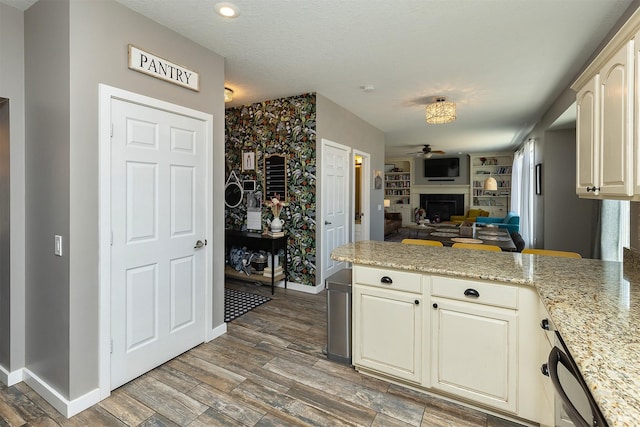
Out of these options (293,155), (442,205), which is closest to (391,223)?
(442,205)

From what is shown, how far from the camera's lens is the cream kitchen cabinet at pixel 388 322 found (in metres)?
2.03

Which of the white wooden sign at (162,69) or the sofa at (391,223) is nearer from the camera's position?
the white wooden sign at (162,69)

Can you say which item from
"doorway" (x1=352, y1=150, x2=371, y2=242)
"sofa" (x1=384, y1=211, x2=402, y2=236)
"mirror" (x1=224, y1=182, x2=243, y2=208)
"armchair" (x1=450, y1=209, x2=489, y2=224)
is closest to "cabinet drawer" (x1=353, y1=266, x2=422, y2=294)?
"mirror" (x1=224, y1=182, x2=243, y2=208)

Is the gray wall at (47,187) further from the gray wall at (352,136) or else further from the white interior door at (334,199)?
the white interior door at (334,199)

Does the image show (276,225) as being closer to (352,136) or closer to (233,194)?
(233,194)

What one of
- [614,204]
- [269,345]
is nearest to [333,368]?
[269,345]

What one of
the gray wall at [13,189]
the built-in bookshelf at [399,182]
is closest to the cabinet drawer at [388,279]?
the gray wall at [13,189]

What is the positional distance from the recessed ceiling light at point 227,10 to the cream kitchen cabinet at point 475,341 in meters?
2.22

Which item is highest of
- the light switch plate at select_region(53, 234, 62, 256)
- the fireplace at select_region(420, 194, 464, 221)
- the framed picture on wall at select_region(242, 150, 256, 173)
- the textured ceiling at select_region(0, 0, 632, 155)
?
the textured ceiling at select_region(0, 0, 632, 155)

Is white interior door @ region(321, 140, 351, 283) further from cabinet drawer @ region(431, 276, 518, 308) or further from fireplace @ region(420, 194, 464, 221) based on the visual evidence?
fireplace @ region(420, 194, 464, 221)

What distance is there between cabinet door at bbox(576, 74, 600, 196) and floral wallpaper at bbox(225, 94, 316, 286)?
108 inches

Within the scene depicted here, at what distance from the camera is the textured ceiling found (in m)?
2.21

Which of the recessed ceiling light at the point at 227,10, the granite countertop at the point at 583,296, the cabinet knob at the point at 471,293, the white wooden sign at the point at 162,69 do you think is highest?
the recessed ceiling light at the point at 227,10

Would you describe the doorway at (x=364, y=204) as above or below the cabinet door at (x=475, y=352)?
above
